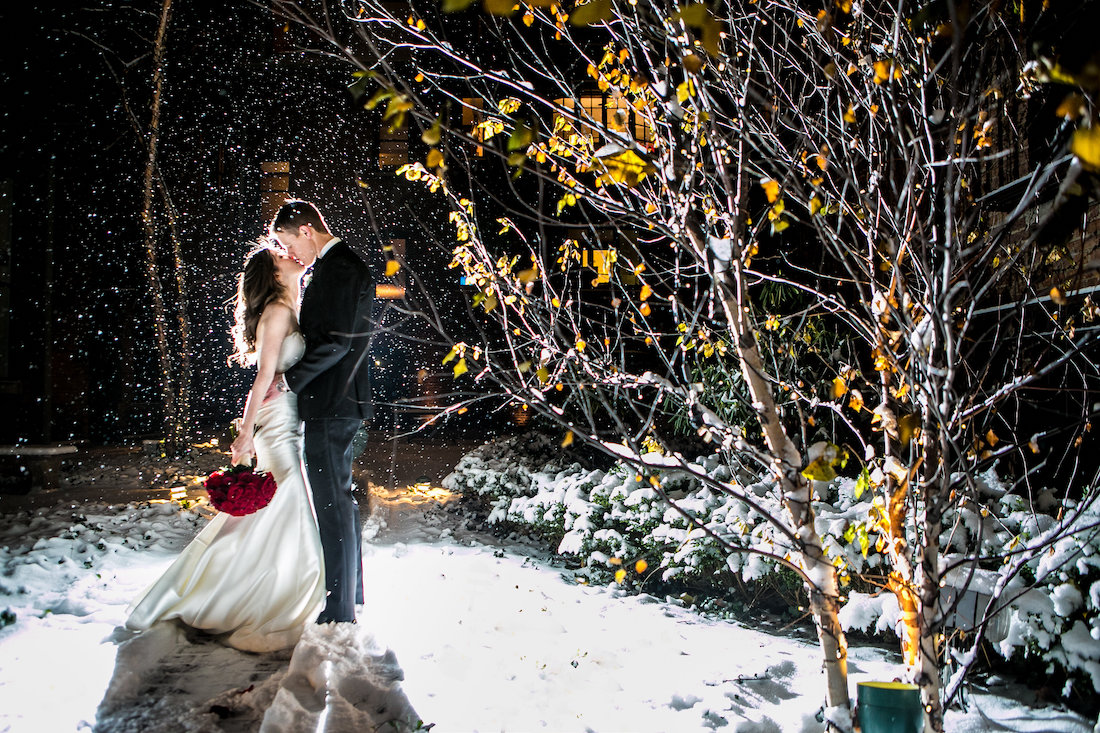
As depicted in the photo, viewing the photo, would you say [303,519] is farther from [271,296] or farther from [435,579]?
A: [435,579]

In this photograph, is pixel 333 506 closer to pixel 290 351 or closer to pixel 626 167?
pixel 290 351

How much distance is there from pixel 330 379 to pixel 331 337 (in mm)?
240

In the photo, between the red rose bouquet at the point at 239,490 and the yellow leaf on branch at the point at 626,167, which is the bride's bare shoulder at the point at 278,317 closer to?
the red rose bouquet at the point at 239,490

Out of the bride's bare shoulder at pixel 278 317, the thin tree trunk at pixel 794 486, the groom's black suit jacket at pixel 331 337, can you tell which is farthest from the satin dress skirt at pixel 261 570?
the thin tree trunk at pixel 794 486

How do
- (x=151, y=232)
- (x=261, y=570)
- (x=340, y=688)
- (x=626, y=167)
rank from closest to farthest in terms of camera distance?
(x=626, y=167)
(x=340, y=688)
(x=261, y=570)
(x=151, y=232)

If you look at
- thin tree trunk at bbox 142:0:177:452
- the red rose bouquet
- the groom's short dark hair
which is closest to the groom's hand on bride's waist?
the red rose bouquet

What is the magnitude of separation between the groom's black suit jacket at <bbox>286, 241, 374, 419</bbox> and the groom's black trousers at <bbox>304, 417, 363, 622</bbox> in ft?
0.33

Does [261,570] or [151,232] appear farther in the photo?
[151,232]

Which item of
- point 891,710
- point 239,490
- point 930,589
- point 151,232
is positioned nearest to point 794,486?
point 930,589

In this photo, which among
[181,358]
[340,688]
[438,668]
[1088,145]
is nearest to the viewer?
[1088,145]

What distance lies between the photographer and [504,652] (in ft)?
12.3

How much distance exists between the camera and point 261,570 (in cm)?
386

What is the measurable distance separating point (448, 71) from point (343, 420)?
14.9 m

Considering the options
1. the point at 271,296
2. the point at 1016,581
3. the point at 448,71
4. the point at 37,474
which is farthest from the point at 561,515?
the point at 448,71
